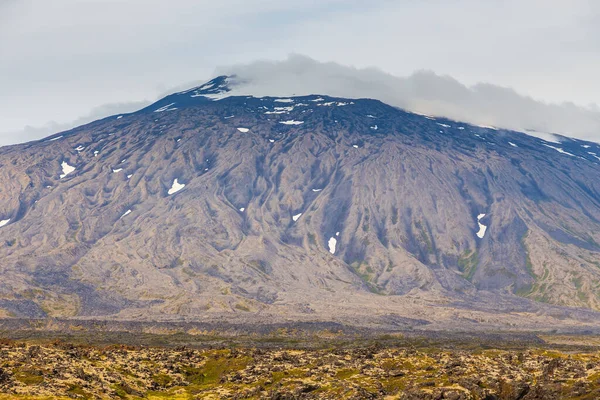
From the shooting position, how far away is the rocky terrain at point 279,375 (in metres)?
86.9

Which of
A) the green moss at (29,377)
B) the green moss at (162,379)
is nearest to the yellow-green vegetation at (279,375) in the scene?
the green moss at (29,377)

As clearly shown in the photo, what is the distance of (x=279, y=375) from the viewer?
108 metres

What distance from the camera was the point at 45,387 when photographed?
8638 cm

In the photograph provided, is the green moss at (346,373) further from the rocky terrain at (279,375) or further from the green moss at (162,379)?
the green moss at (162,379)

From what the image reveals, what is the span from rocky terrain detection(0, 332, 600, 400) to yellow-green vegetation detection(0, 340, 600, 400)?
130 mm

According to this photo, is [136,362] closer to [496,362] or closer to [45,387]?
[45,387]

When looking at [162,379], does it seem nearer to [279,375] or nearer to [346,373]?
[279,375]

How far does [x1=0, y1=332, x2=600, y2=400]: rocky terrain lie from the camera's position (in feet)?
285

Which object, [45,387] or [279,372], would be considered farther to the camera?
[279,372]

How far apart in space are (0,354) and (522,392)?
69.5 metres

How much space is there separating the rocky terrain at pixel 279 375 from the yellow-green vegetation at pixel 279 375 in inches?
5.1

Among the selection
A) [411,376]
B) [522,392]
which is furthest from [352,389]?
[522,392]

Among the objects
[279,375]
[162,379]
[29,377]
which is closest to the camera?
[29,377]

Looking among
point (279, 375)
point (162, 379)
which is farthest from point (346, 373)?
point (162, 379)
